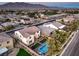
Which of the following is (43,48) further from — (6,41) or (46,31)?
(6,41)

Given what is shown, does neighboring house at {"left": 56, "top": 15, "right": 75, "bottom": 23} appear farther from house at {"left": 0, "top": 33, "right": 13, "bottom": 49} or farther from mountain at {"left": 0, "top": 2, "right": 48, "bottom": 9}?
house at {"left": 0, "top": 33, "right": 13, "bottom": 49}

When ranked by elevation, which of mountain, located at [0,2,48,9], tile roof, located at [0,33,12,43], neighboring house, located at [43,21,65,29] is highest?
mountain, located at [0,2,48,9]

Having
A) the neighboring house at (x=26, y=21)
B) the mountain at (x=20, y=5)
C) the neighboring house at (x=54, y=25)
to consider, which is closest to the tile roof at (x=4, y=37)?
the neighboring house at (x=26, y=21)

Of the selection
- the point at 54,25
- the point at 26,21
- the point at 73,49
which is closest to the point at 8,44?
the point at 26,21

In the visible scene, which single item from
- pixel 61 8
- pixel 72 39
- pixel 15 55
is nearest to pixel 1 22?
pixel 15 55

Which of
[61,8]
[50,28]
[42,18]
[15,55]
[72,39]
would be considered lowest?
[15,55]

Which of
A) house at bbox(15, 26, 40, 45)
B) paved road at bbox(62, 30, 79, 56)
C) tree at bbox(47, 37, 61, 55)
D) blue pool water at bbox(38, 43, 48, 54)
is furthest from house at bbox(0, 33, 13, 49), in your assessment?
paved road at bbox(62, 30, 79, 56)

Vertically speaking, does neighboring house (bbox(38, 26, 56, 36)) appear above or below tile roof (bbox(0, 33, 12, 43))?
above

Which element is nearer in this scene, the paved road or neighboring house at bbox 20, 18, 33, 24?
the paved road

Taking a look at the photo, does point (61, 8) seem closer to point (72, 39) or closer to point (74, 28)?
point (74, 28)
